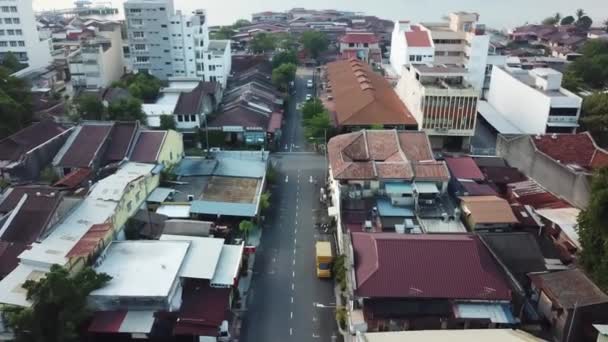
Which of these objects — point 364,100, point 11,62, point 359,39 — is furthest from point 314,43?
point 11,62

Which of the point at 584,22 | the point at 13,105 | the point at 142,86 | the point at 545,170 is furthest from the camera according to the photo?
the point at 584,22

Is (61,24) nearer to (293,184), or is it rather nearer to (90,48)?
(90,48)

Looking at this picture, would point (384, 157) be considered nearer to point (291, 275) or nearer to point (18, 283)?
point (291, 275)

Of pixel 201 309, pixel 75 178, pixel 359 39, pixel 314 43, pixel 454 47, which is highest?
pixel 454 47

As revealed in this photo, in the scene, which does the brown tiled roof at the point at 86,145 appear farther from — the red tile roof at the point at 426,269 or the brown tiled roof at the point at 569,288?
the brown tiled roof at the point at 569,288

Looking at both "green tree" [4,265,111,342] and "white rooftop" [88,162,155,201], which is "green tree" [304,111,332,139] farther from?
"green tree" [4,265,111,342]

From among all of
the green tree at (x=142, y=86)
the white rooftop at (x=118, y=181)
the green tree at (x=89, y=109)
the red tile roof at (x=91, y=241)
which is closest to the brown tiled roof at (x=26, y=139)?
the green tree at (x=89, y=109)

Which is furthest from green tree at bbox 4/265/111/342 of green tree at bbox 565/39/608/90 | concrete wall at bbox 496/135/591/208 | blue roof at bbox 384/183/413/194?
green tree at bbox 565/39/608/90
